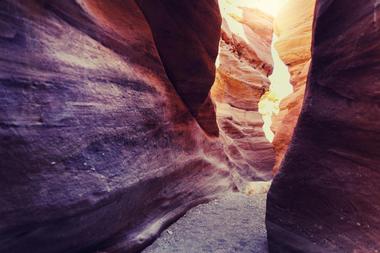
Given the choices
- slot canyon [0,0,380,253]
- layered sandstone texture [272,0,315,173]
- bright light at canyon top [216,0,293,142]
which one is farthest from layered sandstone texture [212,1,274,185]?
slot canyon [0,0,380,253]

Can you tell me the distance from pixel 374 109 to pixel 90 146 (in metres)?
2.55

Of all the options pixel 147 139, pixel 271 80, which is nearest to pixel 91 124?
pixel 147 139

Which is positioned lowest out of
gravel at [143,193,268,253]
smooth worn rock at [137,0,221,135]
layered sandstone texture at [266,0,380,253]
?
gravel at [143,193,268,253]

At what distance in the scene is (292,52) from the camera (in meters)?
12.0

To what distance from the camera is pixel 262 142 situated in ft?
29.8

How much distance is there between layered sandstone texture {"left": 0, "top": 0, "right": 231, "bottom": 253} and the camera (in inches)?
91.6

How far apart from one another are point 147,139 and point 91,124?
922mm

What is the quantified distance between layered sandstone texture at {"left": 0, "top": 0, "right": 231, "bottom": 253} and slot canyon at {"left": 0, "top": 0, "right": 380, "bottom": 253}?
0.01m

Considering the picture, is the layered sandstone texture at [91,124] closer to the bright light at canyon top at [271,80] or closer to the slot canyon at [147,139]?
the slot canyon at [147,139]

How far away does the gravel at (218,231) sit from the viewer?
11.0ft

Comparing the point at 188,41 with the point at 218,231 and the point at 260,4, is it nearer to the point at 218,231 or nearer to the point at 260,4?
the point at 218,231

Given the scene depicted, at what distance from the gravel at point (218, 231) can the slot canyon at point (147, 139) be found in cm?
2

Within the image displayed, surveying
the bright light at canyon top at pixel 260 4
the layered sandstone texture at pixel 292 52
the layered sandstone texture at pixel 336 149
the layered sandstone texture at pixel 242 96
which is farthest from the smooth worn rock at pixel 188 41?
the bright light at canyon top at pixel 260 4

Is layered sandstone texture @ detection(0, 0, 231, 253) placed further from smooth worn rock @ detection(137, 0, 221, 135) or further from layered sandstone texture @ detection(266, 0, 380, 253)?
layered sandstone texture @ detection(266, 0, 380, 253)
